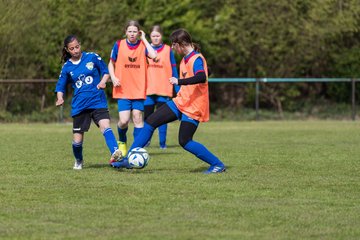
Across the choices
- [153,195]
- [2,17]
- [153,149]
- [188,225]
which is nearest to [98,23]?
[2,17]

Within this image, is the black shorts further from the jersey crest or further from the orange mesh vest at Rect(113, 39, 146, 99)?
the orange mesh vest at Rect(113, 39, 146, 99)

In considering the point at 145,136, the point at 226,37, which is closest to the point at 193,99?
the point at 145,136

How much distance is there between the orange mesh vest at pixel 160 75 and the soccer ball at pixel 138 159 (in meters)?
4.20

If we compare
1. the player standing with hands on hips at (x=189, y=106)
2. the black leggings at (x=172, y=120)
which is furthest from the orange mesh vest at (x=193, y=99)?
the black leggings at (x=172, y=120)

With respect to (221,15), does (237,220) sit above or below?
below

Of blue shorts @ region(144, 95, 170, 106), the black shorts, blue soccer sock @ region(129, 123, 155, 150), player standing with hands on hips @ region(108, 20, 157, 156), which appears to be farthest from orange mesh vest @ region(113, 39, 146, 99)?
blue soccer sock @ region(129, 123, 155, 150)

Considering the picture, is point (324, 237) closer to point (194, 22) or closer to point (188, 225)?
point (188, 225)

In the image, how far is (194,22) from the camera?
26.1 m

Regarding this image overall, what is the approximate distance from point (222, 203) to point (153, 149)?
6887 mm

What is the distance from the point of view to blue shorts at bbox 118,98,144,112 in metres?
13.0

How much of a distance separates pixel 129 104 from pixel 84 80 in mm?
2158

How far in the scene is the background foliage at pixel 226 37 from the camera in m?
25.1

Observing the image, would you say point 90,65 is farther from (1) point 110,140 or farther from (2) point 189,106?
(2) point 189,106

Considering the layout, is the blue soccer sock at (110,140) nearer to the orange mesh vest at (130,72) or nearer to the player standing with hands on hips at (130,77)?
the player standing with hands on hips at (130,77)
